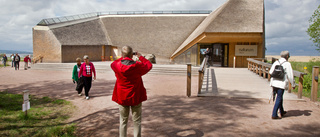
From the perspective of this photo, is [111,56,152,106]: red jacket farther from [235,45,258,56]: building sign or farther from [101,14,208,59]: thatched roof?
[101,14,208,59]: thatched roof

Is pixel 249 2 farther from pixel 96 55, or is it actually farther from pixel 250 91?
pixel 96 55

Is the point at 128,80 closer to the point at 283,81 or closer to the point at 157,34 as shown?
the point at 283,81

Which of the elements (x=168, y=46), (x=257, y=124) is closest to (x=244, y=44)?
(x=168, y=46)

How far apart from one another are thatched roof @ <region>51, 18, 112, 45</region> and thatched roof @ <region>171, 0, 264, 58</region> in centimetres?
1530

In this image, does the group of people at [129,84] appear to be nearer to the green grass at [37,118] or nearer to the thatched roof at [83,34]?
the green grass at [37,118]

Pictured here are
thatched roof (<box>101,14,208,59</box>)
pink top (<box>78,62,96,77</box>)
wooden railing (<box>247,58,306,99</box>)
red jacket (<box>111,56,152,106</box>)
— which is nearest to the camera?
red jacket (<box>111,56,152,106</box>)

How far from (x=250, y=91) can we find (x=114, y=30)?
24911 millimetres

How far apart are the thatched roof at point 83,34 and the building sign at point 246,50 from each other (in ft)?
56.9

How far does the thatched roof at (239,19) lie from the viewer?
55.7 ft

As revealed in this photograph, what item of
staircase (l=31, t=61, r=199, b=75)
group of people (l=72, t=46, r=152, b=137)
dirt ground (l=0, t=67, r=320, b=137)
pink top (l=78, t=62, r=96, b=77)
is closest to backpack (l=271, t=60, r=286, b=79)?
dirt ground (l=0, t=67, r=320, b=137)

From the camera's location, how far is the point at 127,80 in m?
3.09

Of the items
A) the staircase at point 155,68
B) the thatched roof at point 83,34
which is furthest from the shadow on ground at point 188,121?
the thatched roof at point 83,34

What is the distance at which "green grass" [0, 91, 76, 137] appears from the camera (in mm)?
4262

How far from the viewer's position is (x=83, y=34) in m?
27.2
